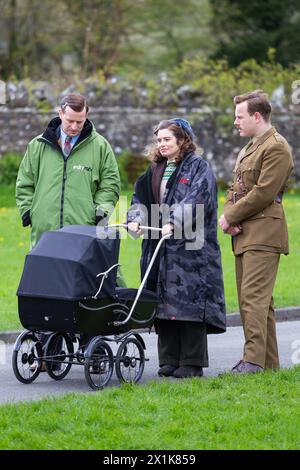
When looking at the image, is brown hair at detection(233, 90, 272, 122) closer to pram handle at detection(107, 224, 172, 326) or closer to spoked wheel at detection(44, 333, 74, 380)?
pram handle at detection(107, 224, 172, 326)

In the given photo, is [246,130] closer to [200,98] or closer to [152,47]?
[200,98]

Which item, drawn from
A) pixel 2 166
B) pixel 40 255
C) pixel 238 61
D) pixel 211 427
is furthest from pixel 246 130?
pixel 238 61

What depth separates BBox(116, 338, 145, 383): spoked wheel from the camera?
845 cm

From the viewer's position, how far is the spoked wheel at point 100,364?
26.9 ft

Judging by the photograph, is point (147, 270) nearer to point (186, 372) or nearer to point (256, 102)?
point (186, 372)

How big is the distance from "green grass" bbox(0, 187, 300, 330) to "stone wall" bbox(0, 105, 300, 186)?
11.5ft

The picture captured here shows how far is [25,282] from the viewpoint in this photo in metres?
8.26

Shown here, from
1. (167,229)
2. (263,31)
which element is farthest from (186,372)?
(263,31)

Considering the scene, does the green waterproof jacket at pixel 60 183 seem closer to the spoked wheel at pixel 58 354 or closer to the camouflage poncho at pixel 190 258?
the camouflage poncho at pixel 190 258

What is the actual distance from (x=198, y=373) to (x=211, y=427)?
7.27ft

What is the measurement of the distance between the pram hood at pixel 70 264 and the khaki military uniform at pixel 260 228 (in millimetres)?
936

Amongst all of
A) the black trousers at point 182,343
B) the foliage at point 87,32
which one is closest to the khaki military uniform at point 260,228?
the black trousers at point 182,343

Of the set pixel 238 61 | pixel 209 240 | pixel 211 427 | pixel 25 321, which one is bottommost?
pixel 211 427

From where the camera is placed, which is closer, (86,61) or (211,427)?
(211,427)
